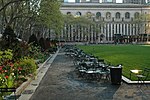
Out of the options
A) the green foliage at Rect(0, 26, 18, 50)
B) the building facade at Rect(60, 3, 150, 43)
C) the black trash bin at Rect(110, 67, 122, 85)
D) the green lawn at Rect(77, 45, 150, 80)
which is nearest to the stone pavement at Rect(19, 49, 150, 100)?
the black trash bin at Rect(110, 67, 122, 85)

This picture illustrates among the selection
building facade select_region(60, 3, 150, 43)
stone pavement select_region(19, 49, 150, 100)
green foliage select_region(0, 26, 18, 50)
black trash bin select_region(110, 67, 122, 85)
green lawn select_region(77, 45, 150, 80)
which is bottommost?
green lawn select_region(77, 45, 150, 80)

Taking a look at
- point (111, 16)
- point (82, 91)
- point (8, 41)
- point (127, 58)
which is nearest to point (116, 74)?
point (82, 91)

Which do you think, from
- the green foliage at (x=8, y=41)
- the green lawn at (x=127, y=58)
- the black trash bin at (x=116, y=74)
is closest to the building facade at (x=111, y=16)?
the green lawn at (x=127, y=58)

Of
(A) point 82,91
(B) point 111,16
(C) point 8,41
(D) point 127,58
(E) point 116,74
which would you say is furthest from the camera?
(B) point 111,16

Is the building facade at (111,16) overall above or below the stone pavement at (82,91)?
above

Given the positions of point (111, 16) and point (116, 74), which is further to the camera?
point (111, 16)

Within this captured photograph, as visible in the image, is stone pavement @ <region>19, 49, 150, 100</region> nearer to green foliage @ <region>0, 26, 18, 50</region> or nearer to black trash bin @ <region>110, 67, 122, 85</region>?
black trash bin @ <region>110, 67, 122, 85</region>

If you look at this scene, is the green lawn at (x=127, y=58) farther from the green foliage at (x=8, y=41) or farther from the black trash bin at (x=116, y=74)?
the green foliage at (x=8, y=41)

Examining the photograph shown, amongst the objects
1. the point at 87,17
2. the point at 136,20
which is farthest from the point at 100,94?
the point at 136,20

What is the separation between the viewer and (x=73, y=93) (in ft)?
45.0

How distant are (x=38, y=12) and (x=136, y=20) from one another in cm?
10126

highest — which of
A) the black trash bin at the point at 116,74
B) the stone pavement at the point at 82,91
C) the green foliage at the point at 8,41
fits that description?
the green foliage at the point at 8,41

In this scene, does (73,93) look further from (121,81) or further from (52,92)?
(121,81)

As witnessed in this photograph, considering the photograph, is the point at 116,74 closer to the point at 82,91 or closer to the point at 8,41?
the point at 82,91
